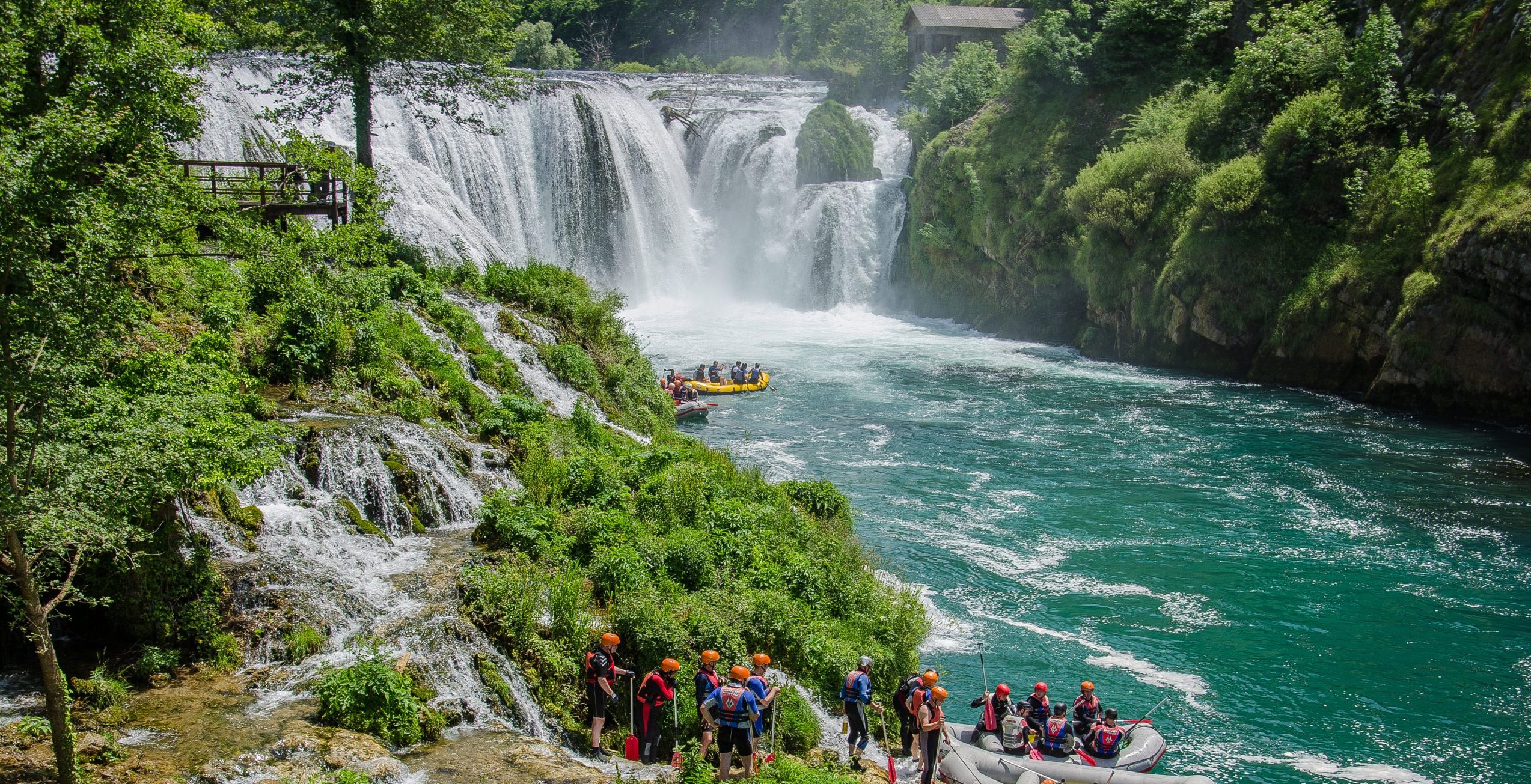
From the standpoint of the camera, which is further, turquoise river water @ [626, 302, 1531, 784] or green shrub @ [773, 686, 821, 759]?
turquoise river water @ [626, 302, 1531, 784]

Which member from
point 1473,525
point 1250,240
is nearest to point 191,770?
point 1473,525

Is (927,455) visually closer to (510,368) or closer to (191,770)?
(510,368)

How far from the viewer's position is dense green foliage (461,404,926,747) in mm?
11664

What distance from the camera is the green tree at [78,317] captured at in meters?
7.15

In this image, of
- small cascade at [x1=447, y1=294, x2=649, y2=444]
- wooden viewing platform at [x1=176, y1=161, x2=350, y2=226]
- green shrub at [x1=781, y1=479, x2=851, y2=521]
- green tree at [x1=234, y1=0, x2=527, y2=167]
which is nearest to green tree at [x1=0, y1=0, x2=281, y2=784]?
wooden viewing platform at [x1=176, y1=161, x2=350, y2=226]

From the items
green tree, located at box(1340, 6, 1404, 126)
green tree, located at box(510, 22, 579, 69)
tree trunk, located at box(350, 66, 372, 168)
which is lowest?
tree trunk, located at box(350, 66, 372, 168)

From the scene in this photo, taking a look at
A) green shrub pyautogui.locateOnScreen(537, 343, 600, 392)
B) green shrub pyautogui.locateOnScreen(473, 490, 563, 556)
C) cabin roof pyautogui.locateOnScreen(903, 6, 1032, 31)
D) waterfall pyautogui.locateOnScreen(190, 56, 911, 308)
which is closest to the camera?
green shrub pyautogui.locateOnScreen(473, 490, 563, 556)

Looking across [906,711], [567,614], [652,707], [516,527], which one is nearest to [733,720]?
[652,707]

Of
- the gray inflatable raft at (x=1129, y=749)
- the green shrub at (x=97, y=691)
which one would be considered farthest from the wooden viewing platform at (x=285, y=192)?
the gray inflatable raft at (x=1129, y=749)

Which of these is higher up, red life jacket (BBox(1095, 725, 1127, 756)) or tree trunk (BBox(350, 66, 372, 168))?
tree trunk (BBox(350, 66, 372, 168))

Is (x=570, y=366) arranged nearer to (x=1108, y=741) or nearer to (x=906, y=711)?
(x=906, y=711)

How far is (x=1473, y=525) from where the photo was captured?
19.0 metres

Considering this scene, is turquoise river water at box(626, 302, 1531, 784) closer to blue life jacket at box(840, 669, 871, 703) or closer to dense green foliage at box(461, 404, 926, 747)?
dense green foliage at box(461, 404, 926, 747)

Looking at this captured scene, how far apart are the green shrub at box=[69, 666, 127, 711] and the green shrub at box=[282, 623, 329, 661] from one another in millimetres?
1487
